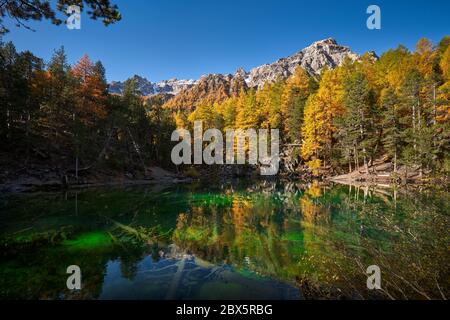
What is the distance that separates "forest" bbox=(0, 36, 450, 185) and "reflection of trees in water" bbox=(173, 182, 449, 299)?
14.2m

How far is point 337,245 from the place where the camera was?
358 inches

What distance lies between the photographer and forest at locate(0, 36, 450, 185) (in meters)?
29.8

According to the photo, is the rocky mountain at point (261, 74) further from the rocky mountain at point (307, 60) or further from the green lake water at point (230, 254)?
the green lake water at point (230, 254)

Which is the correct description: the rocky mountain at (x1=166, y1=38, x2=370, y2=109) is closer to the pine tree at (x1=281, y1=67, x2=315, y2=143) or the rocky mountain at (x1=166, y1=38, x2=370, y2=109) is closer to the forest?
the pine tree at (x1=281, y1=67, x2=315, y2=143)

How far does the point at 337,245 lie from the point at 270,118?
149 feet

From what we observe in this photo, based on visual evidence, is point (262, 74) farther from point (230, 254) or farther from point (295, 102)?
point (230, 254)

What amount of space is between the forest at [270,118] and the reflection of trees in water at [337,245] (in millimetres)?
14164

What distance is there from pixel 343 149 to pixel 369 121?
18.1ft

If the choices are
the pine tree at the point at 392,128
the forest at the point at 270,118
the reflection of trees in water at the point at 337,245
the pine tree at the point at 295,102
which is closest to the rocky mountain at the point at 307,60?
the pine tree at the point at 295,102

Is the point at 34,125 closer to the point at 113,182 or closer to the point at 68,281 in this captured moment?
the point at 113,182

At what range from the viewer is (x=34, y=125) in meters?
29.7

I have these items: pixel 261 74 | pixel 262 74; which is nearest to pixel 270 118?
pixel 262 74
